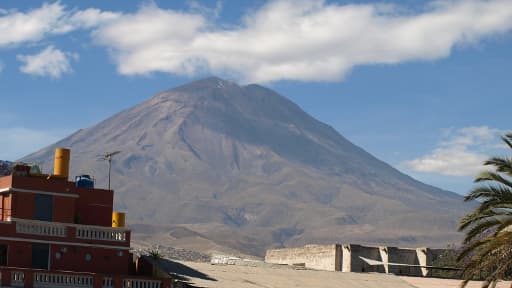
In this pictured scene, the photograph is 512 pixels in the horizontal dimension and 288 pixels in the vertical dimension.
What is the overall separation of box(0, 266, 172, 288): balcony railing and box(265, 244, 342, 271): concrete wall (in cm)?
3340

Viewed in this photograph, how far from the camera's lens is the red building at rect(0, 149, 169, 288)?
152 feet

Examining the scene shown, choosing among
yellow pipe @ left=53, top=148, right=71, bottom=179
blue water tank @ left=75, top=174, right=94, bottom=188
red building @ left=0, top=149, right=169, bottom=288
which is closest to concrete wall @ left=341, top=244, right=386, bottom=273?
blue water tank @ left=75, top=174, right=94, bottom=188

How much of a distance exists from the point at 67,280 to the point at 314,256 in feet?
132

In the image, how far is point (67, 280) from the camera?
1799 inches

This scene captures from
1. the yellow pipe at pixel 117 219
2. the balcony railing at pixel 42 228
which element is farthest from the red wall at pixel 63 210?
the yellow pipe at pixel 117 219

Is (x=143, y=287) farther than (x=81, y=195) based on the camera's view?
No

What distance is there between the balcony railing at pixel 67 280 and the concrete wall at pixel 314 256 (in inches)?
1315

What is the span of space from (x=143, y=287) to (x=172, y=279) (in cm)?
157

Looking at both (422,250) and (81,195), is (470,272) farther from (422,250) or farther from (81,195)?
(422,250)

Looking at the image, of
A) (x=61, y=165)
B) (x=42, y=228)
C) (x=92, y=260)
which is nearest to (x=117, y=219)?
(x=61, y=165)

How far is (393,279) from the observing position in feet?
212

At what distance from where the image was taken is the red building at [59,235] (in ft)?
152

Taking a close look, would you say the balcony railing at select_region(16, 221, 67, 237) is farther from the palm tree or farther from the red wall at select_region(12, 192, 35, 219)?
the palm tree

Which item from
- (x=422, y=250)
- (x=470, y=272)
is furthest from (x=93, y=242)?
(x=422, y=250)
